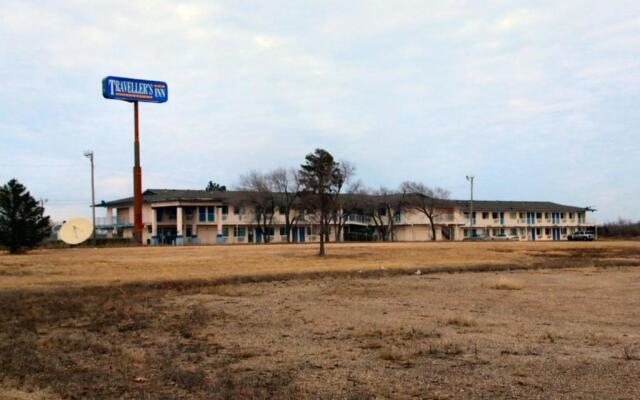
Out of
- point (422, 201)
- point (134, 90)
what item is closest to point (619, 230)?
point (422, 201)

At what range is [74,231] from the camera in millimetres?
55812

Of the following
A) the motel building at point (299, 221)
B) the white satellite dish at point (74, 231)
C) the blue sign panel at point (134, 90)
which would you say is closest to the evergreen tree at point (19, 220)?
the white satellite dish at point (74, 231)

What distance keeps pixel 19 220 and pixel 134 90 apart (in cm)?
2628

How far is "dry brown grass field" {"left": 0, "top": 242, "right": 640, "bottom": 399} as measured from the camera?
25.2 feet

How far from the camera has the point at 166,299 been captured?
60.5 ft

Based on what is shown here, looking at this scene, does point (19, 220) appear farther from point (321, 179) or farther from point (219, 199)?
Result: point (219, 199)

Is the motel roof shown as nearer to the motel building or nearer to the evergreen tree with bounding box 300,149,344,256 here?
the motel building

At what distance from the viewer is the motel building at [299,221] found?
85062 millimetres

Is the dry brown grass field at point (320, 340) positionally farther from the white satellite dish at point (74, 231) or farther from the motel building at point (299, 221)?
the motel building at point (299, 221)

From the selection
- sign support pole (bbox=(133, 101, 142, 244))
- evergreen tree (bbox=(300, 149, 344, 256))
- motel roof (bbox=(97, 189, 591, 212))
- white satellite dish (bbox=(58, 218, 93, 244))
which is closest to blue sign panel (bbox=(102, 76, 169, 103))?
sign support pole (bbox=(133, 101, 142, 244))

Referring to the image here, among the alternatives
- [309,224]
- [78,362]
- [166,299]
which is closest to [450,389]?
[78,362]

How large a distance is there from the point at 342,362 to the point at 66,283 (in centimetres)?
1725

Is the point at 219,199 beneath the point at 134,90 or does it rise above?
beneath

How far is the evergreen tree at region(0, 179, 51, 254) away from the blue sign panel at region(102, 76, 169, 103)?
22.2 meters
